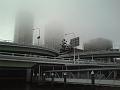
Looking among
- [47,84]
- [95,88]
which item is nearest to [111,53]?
[47,84]

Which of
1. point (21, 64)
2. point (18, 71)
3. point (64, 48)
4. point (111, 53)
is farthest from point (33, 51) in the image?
point (64, 48)

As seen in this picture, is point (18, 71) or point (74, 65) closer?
point (74, 65)

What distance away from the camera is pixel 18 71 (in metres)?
79.5

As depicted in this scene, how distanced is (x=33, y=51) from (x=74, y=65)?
77.6 feet

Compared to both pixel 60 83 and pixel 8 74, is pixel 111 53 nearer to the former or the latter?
pixel 8 74

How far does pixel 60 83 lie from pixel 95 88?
16887mm

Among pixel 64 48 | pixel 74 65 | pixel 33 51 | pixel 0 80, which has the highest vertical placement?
pixel 64 48

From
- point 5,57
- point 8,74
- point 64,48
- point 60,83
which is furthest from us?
point 64,48

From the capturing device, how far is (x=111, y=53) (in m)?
106

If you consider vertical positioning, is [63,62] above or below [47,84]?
above

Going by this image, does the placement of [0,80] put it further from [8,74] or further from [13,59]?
[13,59]

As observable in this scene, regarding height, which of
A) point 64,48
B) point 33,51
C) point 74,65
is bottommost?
point 74,65

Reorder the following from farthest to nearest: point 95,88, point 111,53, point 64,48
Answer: point 64,48
point 111,53
point 95,88

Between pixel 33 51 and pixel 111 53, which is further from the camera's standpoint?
pixel 111 53
